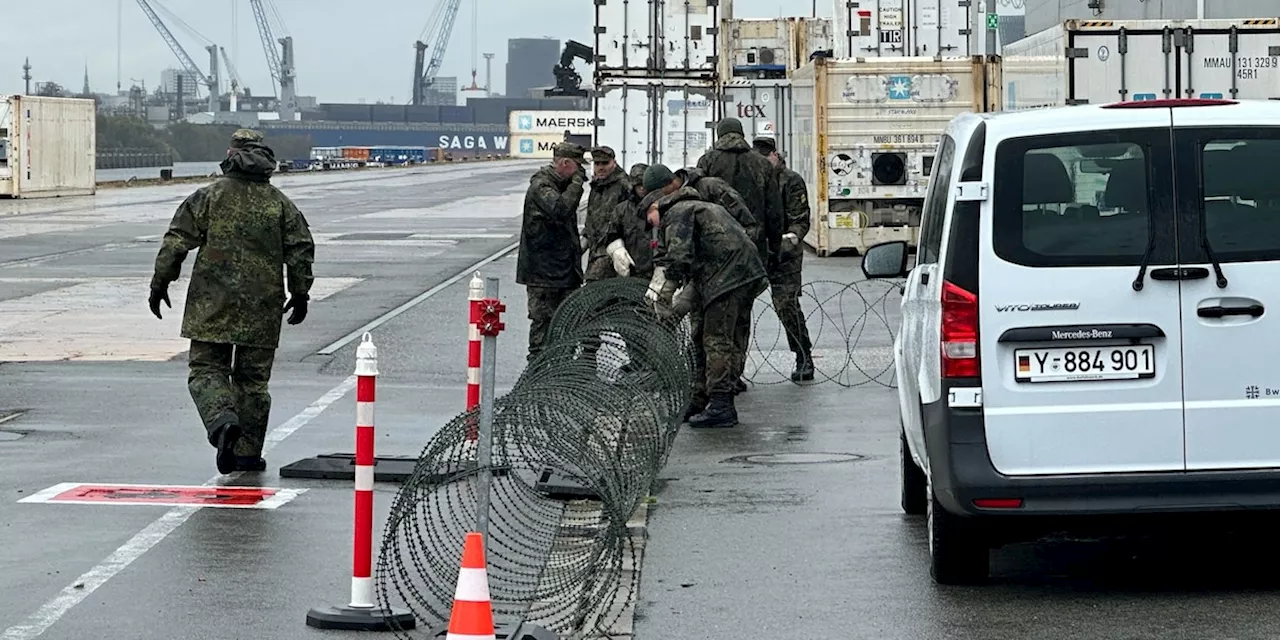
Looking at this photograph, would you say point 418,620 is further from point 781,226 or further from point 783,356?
point 783,356

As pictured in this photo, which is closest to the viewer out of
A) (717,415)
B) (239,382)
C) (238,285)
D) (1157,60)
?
(238,285)

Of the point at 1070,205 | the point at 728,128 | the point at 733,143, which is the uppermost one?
the point at 728,128

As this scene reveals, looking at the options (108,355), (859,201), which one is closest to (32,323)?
(108,355)

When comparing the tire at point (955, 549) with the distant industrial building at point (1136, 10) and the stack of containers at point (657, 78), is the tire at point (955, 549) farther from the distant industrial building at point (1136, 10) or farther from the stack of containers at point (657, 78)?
the stack of containers at point (657, 78)

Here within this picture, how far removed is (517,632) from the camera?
7.14 m

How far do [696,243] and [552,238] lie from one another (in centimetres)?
265

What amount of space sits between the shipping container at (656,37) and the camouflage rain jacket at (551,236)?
20391 mm

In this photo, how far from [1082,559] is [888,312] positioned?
13073 millimetres

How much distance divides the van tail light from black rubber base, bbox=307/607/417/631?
2.18 meters

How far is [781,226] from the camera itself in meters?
16.4

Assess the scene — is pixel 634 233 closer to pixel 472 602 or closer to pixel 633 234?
pixel 633 234

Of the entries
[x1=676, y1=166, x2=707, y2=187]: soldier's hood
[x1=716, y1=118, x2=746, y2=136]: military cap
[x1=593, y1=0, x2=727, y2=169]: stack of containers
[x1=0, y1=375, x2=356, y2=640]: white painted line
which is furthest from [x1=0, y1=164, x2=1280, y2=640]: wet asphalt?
[x1=593, y1=0, x2=727, y2=169]: stack of containers

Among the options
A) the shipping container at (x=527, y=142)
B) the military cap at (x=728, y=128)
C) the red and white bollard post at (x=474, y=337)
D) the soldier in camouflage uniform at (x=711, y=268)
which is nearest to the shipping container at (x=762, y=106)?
the military cap at (x=728, y=128)

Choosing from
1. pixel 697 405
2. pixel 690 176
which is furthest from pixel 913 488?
pixel 690 176
